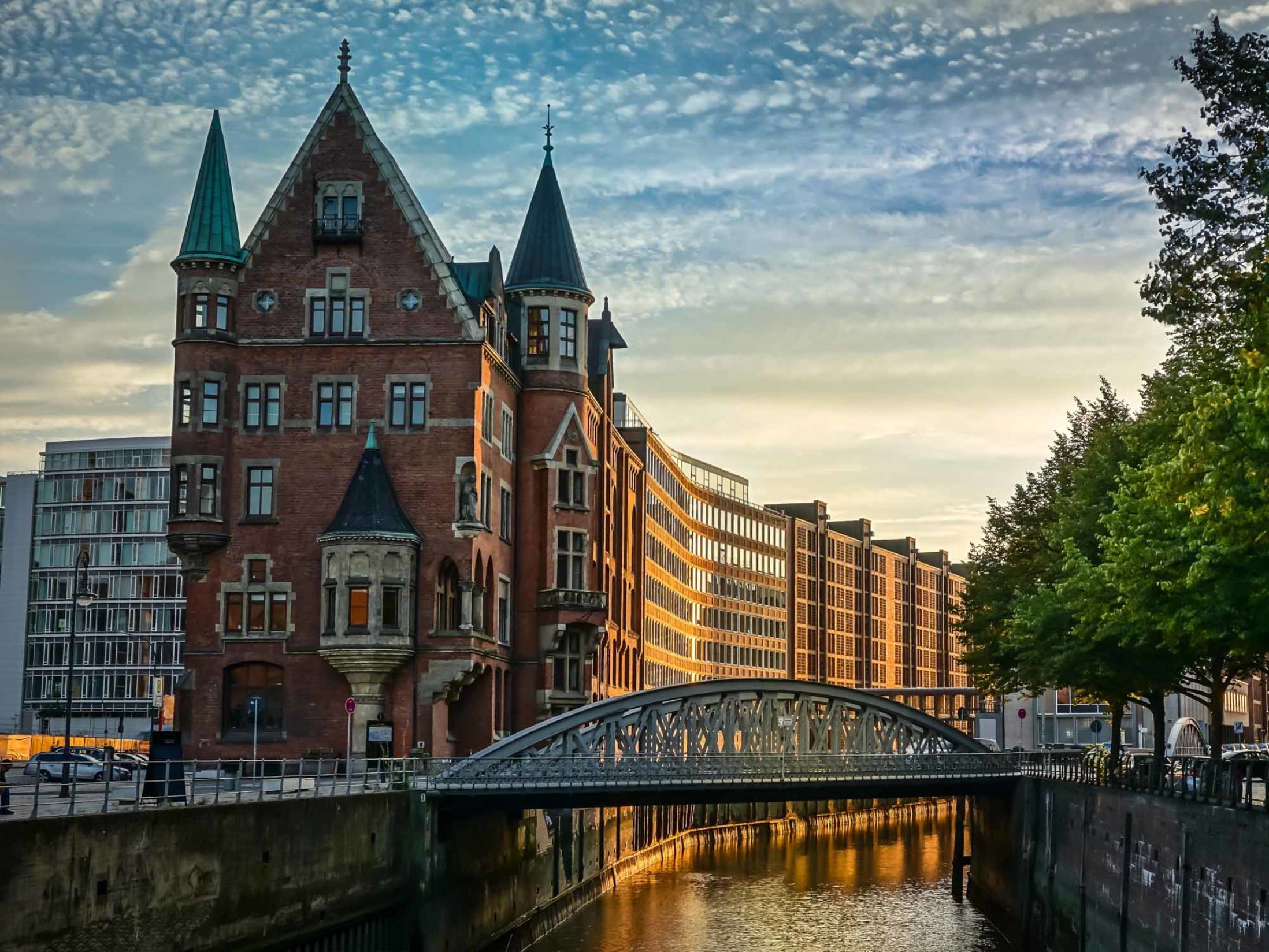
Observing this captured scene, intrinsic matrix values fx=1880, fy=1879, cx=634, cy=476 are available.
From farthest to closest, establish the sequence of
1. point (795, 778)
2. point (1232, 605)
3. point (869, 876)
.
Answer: point (869, 876)
point (795, 778)
point (1232, 605)

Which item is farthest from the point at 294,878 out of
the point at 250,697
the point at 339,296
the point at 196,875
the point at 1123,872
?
the point at 339,296

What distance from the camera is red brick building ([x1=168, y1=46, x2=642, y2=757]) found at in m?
62.5

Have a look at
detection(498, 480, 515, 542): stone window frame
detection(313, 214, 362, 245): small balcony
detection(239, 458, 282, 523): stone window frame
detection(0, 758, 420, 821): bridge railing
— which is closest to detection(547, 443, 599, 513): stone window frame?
detection(498, 480, 515, 542): stone window frame

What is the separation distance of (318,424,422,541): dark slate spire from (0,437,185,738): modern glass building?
90730 millimetres

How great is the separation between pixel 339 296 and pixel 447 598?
11.1 m

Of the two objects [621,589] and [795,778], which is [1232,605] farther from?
[621,589]

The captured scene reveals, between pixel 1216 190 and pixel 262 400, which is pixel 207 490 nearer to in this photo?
pixel 262 400

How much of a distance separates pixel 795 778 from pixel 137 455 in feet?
352

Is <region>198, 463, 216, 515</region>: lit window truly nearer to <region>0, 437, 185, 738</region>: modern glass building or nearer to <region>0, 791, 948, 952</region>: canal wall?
<region>0, 791, 948, 952</region>: canal wall

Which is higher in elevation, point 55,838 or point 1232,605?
point 1232,605

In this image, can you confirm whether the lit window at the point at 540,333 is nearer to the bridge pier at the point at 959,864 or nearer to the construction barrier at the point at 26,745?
the bridge pier at the point at 959,864

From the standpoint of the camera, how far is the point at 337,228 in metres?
64.7

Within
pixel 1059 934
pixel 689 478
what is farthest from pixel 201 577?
pixel 689 478

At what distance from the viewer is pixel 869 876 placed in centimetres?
8638
